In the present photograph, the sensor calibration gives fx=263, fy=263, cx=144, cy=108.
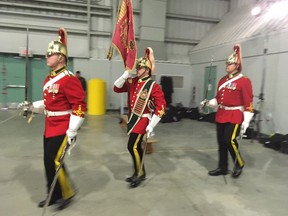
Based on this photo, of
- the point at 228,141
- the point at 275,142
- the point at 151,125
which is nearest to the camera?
the point at 151,125

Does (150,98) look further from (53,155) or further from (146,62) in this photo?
(53,155)

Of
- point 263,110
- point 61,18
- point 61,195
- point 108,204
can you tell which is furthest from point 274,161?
point 61,18

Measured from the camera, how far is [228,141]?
3348 millimetres

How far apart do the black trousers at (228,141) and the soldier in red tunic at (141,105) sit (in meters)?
0.98

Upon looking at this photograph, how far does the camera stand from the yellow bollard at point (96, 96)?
28.5 feet

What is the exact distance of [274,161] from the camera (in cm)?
437

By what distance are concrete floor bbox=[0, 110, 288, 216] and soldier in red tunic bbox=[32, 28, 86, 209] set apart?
563 mm

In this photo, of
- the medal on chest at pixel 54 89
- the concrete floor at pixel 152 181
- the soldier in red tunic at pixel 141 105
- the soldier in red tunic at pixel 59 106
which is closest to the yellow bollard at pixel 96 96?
the concrete floor at pixel 152 181

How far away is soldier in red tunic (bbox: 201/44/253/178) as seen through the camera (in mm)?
3285

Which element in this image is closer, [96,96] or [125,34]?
[125,34]

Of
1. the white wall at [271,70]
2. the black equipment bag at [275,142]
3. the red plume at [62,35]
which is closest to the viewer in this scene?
the red plume at [62,35]

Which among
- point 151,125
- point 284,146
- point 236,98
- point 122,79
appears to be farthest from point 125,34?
point 284,146

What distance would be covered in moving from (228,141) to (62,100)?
212 cm

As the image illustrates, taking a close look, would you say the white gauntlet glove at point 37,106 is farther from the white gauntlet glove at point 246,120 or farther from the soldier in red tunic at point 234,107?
the white gauntlet glove at point 246,120
